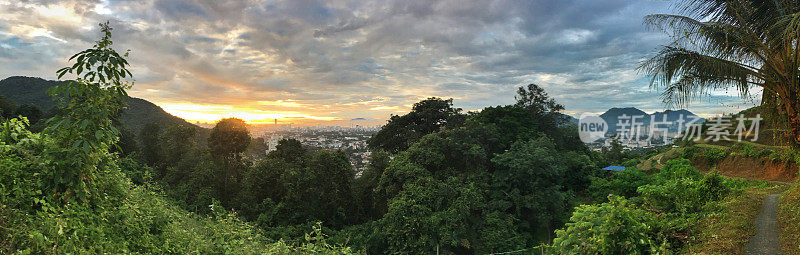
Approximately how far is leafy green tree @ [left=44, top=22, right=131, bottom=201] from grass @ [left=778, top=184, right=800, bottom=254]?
6270 mm

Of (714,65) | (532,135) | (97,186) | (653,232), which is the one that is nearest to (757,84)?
(714,65)

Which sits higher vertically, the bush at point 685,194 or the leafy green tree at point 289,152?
the bush at point 685,194

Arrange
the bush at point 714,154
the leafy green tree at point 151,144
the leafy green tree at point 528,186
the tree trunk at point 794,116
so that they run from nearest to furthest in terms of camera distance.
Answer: the tree trunk at point 794,116
the bush at point 714,154
the leafy green tree at point 528,186
the leafy green tree at point 151,144

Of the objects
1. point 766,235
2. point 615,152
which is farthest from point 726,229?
point 615,152

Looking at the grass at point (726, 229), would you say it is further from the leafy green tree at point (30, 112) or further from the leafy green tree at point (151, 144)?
the leafy green tree at point (30, 112)

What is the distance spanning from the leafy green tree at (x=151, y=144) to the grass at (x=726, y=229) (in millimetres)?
23932

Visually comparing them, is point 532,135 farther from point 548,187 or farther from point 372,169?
point 372,169

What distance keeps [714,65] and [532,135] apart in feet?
41.9

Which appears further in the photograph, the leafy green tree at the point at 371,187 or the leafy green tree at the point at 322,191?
the leafy green tree at the point at 371,187

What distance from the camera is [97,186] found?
2.84 meters

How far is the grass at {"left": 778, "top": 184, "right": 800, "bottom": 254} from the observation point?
3244 millimetres

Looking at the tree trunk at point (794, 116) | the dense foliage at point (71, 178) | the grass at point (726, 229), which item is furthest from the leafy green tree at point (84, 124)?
the tree trunk at point (794, 116)

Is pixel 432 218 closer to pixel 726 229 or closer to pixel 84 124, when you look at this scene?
pixel 726 229

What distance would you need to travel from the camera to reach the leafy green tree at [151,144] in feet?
64.2
